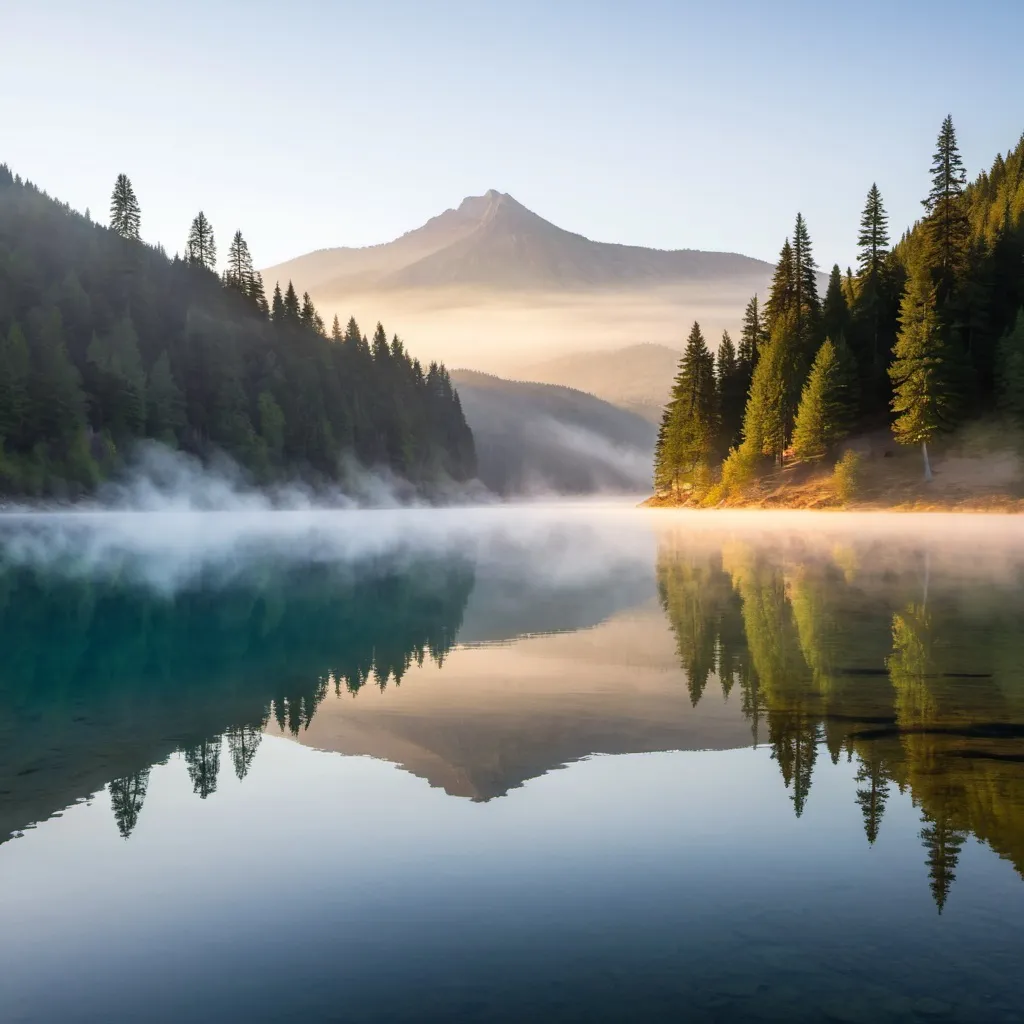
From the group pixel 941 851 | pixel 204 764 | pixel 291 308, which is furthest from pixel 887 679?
pixel 291 308

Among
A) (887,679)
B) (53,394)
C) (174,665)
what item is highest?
(53,394)

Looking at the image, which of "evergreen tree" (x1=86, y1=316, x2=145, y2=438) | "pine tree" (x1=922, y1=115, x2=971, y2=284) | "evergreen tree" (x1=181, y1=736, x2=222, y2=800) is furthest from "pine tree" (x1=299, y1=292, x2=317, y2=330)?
"evergreen tree" (x1=181, y1=736, x2=222, y2=800)

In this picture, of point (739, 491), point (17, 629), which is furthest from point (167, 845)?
point (739, 491)

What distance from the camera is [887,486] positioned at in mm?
88938

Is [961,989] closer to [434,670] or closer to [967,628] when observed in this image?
[434,670]

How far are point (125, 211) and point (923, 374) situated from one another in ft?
441

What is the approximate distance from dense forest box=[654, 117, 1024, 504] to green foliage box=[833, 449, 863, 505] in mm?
4292

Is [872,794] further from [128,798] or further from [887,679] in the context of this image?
[128,798]

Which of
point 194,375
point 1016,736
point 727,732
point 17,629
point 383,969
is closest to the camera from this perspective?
point 383,969

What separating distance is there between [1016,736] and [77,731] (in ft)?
42.2

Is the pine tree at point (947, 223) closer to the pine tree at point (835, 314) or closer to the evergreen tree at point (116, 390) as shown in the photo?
the pine tree at point (835, 314)

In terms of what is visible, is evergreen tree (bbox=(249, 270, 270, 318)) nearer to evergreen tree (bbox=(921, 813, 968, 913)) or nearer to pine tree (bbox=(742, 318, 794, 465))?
pine tree (bbox=(742, 318, 794, 465))

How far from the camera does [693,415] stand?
125 m

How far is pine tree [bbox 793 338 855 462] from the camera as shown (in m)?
94.8
